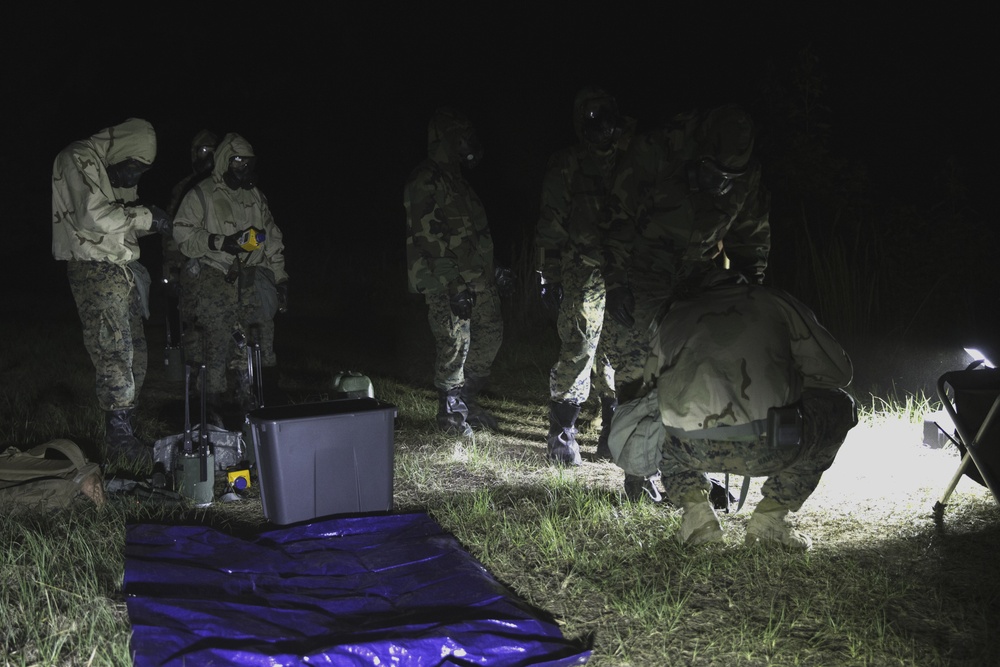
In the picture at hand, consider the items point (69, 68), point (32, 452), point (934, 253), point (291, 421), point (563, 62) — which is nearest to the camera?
point (291, 421)

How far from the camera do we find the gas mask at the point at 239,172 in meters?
6.73

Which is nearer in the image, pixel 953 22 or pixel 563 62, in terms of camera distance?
pixel 953 22

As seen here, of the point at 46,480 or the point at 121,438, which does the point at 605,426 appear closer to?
the point at 121,438

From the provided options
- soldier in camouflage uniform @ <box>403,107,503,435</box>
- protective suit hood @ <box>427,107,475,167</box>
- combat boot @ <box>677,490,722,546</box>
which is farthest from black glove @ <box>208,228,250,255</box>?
combat boot @ <box>677,490,722,546</box>

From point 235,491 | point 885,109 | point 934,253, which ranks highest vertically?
point 885,109

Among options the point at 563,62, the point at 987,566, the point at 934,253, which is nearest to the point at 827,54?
the point at 934,253

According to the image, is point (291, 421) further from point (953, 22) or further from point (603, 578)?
point (953, 22)

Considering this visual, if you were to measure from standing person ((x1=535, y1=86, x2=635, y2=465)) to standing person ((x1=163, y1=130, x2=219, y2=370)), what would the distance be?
261cm

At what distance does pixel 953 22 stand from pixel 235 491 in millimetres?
9953

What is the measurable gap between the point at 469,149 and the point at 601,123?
1.08 m

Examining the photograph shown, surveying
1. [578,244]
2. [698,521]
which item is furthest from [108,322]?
[698,521]

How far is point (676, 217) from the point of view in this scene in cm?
539

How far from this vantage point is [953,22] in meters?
11.1

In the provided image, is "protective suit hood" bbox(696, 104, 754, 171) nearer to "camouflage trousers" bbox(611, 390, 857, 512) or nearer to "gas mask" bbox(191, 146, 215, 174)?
"camouflage trousers" bbox(611, 390, 857, 512)
